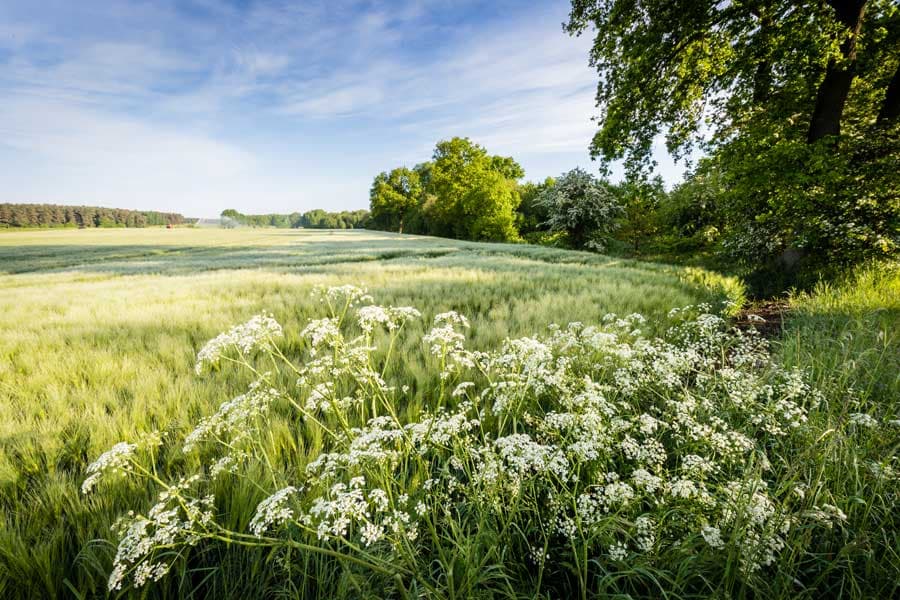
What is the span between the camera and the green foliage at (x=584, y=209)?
1318 inches

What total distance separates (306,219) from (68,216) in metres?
82.9

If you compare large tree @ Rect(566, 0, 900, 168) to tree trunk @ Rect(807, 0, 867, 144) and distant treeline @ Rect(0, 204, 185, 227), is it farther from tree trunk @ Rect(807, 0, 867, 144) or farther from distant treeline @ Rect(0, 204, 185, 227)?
distant treeline @ Rect(0, 204, 185, 227)

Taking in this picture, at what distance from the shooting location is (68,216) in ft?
349

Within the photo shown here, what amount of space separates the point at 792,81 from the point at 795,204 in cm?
403

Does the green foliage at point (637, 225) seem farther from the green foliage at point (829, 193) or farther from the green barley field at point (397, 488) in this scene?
the green barley field at point (397, 488)

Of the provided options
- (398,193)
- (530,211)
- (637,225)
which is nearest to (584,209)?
(637,225)

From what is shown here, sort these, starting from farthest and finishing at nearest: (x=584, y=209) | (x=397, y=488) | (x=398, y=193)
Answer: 1. (x=398, y=193)
2. (x=584, y=209)
3. (x=397, y=488)

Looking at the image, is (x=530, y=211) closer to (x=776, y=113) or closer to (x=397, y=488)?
(x=776, y=113)

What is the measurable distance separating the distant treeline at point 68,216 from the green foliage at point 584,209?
14676 centimetres

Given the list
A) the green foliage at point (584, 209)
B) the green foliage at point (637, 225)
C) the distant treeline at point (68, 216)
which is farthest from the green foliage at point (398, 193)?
the distant treeline at point (68, 216)

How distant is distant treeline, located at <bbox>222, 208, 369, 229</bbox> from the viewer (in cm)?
13525

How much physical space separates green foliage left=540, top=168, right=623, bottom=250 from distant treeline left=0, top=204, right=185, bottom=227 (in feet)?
481

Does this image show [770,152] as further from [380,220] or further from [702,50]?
[380,220]

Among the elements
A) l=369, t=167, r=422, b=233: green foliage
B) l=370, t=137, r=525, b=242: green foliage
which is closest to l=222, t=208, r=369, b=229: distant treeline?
l=369, t=167, r=422, b=233: green foliage
